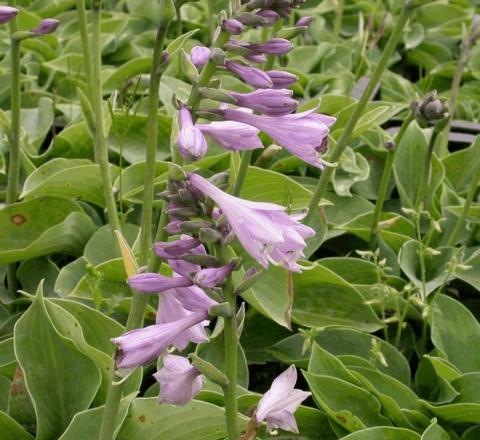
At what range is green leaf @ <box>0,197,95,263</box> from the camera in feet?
9.13

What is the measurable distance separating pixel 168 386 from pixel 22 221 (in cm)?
147

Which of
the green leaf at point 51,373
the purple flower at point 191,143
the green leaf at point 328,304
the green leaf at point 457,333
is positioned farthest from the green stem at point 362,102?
the purple flower at point 191,143

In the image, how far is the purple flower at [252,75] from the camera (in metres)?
1.48

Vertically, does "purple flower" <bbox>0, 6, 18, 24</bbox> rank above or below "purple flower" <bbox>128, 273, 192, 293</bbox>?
above

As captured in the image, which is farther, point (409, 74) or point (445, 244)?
point (409, 74)

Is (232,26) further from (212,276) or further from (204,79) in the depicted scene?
(212,276)

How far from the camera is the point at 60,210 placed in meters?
2.96

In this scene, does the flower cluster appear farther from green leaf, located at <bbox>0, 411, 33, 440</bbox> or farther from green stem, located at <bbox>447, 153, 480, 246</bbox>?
green stem, located at <bbox>447, 153, 480, 246</bbox>

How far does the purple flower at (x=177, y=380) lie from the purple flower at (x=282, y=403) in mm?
126

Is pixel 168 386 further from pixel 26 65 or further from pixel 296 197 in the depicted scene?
pixel 26 65

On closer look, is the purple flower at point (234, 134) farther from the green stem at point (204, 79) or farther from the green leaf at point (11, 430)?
the green leaf at point (11, 430)

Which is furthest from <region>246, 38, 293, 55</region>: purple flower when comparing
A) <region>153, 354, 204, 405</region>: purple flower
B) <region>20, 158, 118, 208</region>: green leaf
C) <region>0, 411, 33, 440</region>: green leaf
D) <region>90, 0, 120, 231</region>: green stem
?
<region>20, 158, 118, 208</region>: green leaf

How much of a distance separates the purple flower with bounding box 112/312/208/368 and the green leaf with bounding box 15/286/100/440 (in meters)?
0.74

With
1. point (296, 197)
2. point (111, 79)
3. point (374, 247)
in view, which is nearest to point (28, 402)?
point (296, 197)
